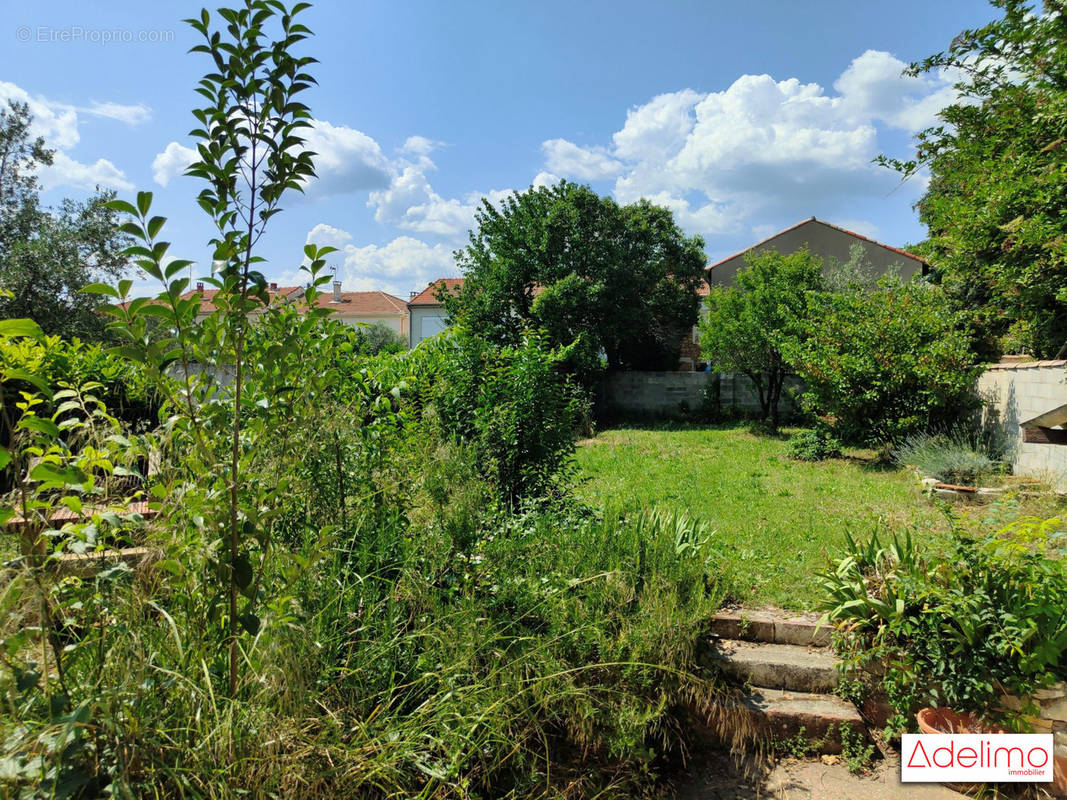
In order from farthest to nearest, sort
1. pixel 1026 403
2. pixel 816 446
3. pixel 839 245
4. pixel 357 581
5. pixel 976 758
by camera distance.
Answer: pixel 839 245
pixel 816 446
pixel 1026 403
pixel 976 758
pixel 357 581

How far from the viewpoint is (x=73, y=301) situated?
17.0 m

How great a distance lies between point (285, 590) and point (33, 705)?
66 cm

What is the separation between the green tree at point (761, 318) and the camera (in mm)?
13055

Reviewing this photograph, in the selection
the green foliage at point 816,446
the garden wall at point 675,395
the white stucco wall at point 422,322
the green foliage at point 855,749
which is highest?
the white stucco wall at point 422,322

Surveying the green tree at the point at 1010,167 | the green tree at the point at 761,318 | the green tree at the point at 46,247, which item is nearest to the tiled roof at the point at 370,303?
the green tree at the point at 46,247

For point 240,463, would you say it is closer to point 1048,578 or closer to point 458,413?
point 458,413

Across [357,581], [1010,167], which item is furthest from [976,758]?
[1010,167]

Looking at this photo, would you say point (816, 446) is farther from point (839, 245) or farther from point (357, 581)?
point (839, 245)

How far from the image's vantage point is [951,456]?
7.94 m

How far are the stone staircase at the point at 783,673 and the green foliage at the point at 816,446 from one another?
281 inches

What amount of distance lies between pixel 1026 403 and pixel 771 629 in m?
6.73

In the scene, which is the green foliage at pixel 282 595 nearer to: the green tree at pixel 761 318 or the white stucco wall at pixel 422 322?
the green tree at pixel 761 318

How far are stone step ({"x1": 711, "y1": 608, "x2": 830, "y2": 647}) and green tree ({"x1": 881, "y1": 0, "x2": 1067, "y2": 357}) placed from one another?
4.20 meters

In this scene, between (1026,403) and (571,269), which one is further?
(571,269)
